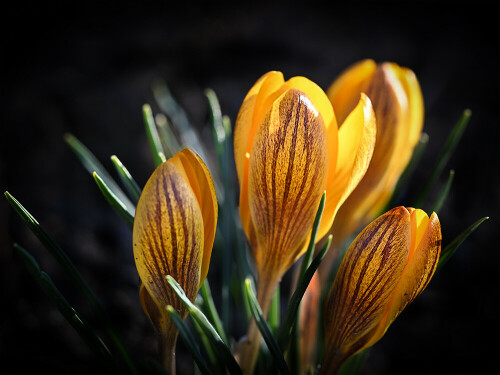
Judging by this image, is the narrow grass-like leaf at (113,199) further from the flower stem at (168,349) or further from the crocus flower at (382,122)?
the crocus flower at (382,122)

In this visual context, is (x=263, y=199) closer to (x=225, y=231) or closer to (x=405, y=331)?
(x=225, y=231)

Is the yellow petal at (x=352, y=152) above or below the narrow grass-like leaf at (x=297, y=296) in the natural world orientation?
above

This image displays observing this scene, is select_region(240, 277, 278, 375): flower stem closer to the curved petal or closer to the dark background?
the curved petal

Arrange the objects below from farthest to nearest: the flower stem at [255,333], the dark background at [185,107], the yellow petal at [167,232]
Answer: the dark background at [185,107] → the flower stem at [255,333] → the yellow petal at [167,232]

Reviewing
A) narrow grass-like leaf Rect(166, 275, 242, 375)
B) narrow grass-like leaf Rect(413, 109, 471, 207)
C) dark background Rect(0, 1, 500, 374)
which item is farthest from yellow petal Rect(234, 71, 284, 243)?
dark background Rect(0, 1, 500, 374)

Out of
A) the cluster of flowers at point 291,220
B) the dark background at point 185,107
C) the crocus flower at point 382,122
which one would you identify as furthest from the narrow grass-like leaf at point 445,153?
the dark background at point 185,107

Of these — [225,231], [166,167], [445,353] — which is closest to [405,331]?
[445,353]

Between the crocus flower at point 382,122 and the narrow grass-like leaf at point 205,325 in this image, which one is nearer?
the narrow grass-like leaf at point 205,325

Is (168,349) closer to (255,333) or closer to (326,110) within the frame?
(255,333)
